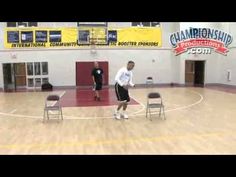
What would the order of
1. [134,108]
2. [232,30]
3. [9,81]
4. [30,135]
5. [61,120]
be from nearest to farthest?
[30,135] < [61,120] < [134,108] < [232,30] < [9,81]

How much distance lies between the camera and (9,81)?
72.0 ft

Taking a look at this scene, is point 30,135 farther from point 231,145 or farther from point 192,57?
point 192,57

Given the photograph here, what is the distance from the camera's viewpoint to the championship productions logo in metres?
21.1

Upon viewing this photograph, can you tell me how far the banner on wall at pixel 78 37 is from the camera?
2111cm

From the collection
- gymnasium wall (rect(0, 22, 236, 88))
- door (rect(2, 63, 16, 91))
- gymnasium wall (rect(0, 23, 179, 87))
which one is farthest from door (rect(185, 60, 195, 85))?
door (rect(2, 63, 16, 91))

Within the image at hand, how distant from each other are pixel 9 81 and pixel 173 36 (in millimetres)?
13205

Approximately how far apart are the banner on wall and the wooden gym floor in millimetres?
9643

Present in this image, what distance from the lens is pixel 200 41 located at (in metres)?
21.9

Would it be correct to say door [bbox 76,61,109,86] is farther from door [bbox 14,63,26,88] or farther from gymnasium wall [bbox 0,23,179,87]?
door [bbox 14,63,26,88]


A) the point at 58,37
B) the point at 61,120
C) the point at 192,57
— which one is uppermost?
the point at 58,37

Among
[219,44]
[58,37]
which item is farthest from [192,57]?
[58,37]

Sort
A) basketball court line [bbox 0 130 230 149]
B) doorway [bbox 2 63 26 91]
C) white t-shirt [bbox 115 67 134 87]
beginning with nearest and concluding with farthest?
basketball court line [bbox 0 130 230 149], white t-shirt [bbox 115 67 134 87], doorway [bbox 2 63 26 91]

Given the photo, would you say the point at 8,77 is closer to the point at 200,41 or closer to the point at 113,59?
the point at 113,59

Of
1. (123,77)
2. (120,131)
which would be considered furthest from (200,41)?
(120,131)
